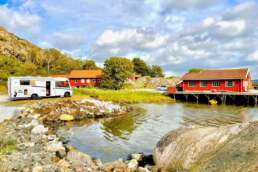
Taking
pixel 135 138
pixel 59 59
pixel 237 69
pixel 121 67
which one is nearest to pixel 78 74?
pixel 121 67

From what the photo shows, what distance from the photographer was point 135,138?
18.5 metres

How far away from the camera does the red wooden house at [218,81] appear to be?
148 ft

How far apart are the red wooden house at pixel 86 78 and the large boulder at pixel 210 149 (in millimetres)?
59742

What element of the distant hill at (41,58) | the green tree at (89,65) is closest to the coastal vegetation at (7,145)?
the distant hill at (41,58)

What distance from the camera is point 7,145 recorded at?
41.4ft

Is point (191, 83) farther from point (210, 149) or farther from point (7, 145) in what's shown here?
point (210, 149)

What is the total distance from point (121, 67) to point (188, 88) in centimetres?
1732

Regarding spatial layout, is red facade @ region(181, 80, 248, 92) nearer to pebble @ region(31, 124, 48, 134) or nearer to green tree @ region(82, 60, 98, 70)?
pebble @ region(31, 124, 48, 134)

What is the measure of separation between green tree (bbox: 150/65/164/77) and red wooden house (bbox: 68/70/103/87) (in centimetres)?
2926

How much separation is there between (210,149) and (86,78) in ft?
209

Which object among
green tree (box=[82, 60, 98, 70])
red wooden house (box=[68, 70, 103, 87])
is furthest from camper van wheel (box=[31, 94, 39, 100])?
green tree (box=[82, 60, 98, 70])

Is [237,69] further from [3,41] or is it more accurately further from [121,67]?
[3,41]

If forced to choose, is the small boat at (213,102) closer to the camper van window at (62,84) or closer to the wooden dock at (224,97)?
the wooden dock at (224,97)

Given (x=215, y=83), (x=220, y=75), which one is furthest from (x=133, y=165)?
(x=220, y=75)
